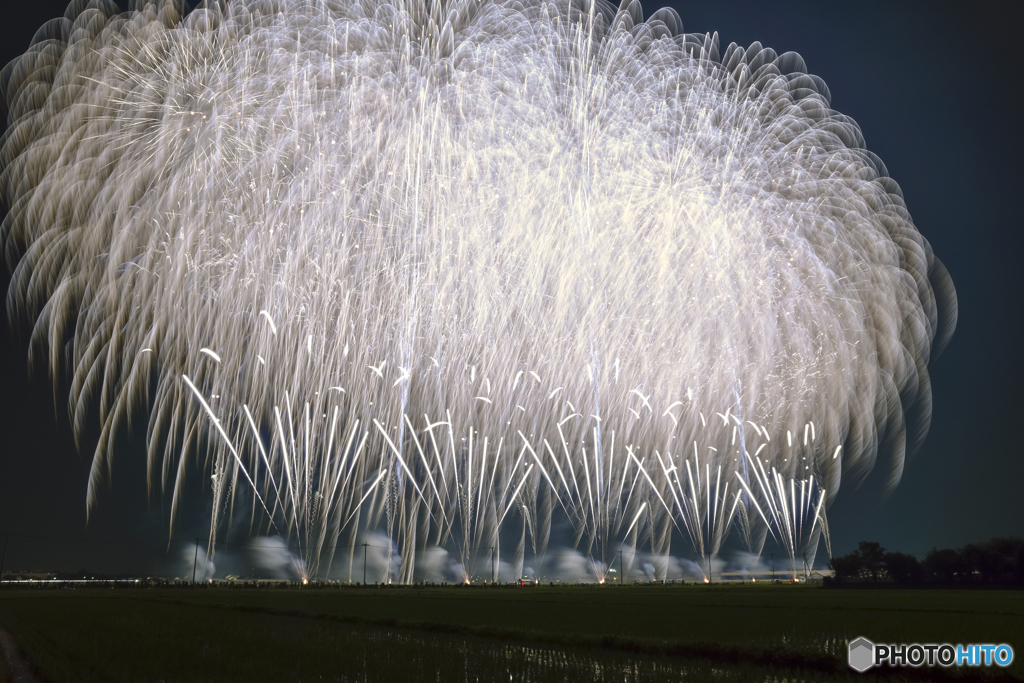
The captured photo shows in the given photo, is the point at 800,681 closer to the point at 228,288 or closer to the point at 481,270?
the point at 481,270

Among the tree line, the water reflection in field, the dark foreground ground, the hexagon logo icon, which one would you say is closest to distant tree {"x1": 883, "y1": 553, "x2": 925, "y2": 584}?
the tree line

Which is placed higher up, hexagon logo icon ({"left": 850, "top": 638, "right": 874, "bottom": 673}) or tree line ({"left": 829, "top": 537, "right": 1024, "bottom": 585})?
tree line ({"left": 829, "top": 537, "right": 1024, "bottom": 585})

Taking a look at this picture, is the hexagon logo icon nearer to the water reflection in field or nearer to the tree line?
the water reflection in field

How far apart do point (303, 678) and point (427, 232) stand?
15.9 metres

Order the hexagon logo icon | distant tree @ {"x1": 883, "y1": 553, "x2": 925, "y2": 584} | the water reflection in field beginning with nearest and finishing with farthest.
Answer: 1. the water reflection in field
2. the hexagon logo icon
3. distant tree @ {"x1": 883, "y1": 553, "x2": 925, "y2": 584}

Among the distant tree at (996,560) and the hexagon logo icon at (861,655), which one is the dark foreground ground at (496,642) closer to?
the hexagon logo icon at (861,655)

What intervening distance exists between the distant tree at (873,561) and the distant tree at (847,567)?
20.6 inches

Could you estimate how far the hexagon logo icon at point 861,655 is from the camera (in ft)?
56.2

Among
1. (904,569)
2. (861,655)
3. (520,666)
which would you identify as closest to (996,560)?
(904,569)

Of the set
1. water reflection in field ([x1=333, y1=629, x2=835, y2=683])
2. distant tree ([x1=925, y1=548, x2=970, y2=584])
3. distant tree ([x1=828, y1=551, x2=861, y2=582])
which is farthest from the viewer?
distant tree ([x1=828, y1=551, x2=861, y2=582])

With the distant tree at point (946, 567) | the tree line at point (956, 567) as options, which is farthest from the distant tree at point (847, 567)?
the distant tree at point (946, 567)

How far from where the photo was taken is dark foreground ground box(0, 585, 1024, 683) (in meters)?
16.9

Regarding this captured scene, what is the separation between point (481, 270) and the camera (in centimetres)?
2780

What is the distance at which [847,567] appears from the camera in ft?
268
